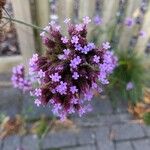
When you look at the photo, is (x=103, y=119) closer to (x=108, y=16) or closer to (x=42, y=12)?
(x=108, y=16)

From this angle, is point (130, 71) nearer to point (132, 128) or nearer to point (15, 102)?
point (132, 128)

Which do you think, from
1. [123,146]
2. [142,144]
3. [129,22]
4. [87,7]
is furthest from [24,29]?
[142,144]

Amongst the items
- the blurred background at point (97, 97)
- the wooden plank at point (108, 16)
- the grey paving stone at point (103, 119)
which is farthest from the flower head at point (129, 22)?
the grey paving stone at point (103, 119)

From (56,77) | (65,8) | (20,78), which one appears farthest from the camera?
(65,8)

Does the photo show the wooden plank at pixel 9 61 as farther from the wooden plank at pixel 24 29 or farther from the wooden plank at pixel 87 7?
the wooden plank at pixel 87 7

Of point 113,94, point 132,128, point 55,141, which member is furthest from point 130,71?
point 55,141

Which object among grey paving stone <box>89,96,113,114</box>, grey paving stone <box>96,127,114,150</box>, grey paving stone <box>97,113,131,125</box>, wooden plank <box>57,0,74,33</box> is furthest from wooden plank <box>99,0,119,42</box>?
grey paving stone <box>96,127,114,150</box>
